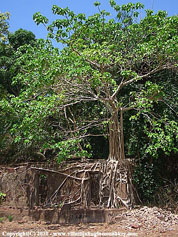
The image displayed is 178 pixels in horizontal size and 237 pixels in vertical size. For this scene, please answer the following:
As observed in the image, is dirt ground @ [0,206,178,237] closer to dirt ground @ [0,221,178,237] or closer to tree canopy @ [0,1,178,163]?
dirt ground @ [0,221,178,237]

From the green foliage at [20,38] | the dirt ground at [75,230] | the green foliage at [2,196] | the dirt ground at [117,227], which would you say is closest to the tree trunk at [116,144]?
the dirt ground at [117,227]

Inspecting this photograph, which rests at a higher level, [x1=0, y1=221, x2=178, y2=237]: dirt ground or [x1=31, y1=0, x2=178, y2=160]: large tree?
[x1=31, y1=0, x2=178, y2=160]: large tree

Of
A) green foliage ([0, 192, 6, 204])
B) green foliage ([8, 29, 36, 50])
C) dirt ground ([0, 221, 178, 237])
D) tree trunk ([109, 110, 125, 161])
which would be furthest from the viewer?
green foliage ([8, 29, 36, 50])

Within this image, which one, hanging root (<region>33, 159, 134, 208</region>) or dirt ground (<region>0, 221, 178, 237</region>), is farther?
hanging root (<region>33, 159, 134, 208</region>)

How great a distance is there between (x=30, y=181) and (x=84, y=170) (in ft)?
5.42

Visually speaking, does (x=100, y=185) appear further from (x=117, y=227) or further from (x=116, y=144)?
(x=117, y=227)

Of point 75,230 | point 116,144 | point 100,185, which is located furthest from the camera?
point 116,144

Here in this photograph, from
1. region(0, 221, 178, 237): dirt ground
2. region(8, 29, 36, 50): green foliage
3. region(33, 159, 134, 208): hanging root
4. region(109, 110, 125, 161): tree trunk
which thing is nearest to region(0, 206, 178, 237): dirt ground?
region(0, 221, 178, 237): dirt ground

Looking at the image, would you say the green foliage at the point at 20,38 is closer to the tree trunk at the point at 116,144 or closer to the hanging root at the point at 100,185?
the tree trunk at the point at 116,144

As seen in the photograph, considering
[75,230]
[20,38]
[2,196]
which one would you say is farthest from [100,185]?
[20,38]

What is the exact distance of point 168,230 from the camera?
7117 mm

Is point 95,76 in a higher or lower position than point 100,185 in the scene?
higher

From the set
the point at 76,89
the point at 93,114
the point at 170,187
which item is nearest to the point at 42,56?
the point at 76,89

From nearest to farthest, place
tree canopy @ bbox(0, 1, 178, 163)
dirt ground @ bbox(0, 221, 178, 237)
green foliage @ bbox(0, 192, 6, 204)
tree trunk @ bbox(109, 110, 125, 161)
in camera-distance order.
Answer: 1. dirt ground @ bbox(0, 221, 178, 237)
2. tree canopy @ bbox(0, 1, 178, 163)
3. tree trunk @ bbox(109, 110, 125, 161)
4. green foliage @ bbox(0, 192, 6, 204)
